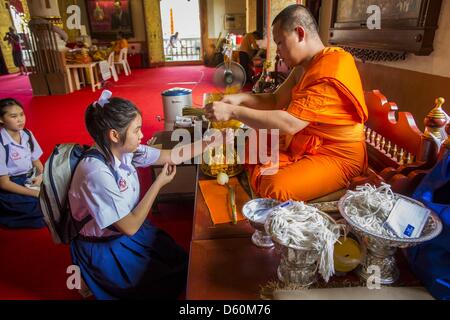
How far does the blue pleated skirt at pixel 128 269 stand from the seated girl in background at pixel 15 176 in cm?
103

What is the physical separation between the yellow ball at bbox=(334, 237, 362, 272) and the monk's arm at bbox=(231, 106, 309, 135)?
605 millimetres

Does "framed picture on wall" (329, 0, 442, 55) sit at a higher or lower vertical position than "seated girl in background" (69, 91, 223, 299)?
higher

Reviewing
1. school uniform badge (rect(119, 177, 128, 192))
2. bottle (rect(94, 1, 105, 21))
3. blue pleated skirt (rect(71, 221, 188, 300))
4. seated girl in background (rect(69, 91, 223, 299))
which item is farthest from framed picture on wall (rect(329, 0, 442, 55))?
bottle (rect(94, 1, 105, 21))

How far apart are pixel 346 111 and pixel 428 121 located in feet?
1.25

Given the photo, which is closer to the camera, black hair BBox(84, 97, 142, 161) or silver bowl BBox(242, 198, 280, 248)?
silver bowl BBox(242, 198, 280, 248)

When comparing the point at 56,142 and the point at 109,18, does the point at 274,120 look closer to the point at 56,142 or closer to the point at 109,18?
the point at 56,142

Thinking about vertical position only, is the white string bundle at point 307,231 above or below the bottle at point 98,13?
below

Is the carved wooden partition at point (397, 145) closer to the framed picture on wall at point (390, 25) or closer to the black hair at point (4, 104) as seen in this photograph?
the framed picture on wall at point (390, 25)

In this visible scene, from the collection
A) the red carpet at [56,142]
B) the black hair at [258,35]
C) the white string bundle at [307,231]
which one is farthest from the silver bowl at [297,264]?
the black hair at [258,35]

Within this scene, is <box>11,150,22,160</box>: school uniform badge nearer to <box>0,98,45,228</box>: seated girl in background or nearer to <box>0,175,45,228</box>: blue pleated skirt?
<box>0,98,45,228</box>: seated girl in background

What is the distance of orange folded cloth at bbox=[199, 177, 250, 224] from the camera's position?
4.52 feet

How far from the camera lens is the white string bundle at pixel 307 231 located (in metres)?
0.82

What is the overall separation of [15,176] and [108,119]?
153 cm

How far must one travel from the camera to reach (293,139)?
170cm
